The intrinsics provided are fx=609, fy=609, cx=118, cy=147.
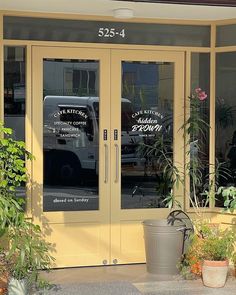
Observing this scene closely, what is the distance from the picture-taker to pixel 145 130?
6.24m

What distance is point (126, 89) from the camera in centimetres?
616

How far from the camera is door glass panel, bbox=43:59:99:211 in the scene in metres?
5.98

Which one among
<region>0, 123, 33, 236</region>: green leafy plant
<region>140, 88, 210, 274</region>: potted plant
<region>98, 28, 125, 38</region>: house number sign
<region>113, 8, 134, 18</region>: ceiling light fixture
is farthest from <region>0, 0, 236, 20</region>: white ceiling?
<region>0, 123, 33, 236</region>: green leafy plant

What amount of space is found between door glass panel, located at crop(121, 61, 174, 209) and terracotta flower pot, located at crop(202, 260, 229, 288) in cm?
106

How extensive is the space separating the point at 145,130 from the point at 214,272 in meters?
1.64

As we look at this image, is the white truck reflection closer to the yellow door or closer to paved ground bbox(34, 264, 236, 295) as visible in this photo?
the yellow door

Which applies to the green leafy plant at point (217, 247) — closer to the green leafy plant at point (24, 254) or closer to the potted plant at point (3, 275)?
the green leafy plant at point (24, 254)

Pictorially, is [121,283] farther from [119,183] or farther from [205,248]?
[119,183]

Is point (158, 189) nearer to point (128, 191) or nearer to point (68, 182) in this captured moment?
point (128, 191)

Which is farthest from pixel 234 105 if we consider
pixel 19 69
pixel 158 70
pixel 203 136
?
pixel 19 69

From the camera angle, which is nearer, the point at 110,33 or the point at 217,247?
the point at 217,247

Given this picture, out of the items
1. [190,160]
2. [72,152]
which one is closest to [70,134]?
[72,152]

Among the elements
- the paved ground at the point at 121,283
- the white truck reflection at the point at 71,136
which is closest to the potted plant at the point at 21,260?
the paved ground at the point at 121,283

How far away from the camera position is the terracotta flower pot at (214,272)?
541 cm
